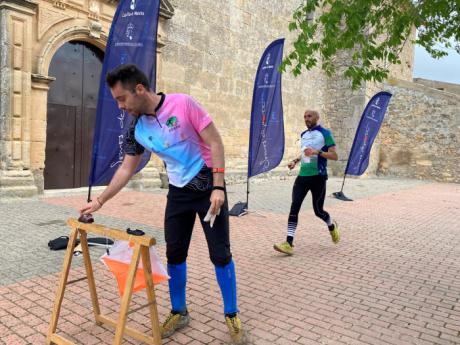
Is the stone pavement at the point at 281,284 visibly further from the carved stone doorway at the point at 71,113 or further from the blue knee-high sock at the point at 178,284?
the carved stone doorway at the point at 71,113

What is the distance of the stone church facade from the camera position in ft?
27.9

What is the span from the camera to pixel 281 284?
4.28 meters

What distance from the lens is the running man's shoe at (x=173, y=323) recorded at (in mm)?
3008

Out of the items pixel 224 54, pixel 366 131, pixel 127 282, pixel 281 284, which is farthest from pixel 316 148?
pixel 224 54

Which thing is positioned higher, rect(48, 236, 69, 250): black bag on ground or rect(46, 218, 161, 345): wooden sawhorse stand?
rect(46, 218, 161, 345): wooden sawhorse stand

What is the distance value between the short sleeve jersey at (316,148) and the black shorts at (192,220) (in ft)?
9.01

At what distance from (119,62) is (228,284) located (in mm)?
3967

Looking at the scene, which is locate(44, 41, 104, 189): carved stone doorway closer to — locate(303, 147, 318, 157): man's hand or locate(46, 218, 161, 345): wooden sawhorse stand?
locate(303, 147, 318, 157): man's hand

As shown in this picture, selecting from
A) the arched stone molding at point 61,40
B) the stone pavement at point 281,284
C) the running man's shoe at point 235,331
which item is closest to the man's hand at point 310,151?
the stone pavement at point 281,284

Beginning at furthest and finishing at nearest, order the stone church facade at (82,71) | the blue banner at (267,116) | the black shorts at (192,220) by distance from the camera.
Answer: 1. the stone church facade at (82,71)
2. the blue banner at (267,116)
3. the black shorts at (192,220)

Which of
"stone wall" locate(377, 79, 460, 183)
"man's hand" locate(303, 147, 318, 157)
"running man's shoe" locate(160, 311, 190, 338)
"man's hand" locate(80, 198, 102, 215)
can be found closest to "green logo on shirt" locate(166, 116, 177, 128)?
"man's hand" locate(80, 198, 102, 215)

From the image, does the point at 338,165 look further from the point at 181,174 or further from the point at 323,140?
the point at 181,174

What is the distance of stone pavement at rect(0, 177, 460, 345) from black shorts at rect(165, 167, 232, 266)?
25.0 inches

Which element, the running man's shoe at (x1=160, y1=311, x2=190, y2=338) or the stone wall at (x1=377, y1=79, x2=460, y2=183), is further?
the stone wall at (x1=377, y1=79, x2=460, y2=183)
